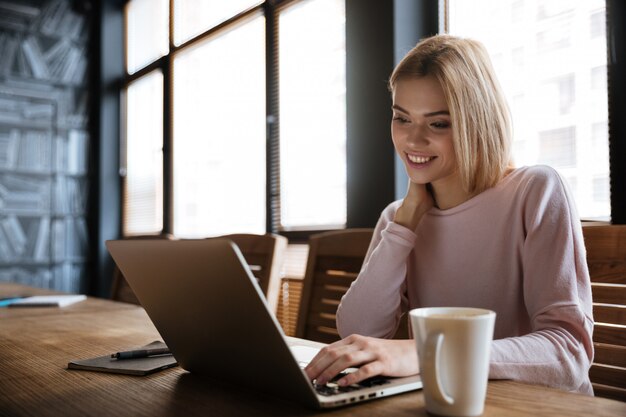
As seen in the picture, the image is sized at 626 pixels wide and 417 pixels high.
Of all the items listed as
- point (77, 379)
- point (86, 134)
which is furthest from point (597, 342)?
point (86, 134)

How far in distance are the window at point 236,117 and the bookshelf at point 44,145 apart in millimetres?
382

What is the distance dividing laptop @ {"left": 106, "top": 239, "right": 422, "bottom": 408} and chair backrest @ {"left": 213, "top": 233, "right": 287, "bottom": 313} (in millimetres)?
764

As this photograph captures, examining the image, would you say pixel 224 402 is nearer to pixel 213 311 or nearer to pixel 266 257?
pixel 213 311

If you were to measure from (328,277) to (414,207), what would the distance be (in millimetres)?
423

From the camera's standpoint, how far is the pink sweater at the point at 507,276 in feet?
2.99

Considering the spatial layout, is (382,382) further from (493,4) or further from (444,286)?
(493,4)

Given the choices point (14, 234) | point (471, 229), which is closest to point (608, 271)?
point (471, 229)

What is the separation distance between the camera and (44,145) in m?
4.59

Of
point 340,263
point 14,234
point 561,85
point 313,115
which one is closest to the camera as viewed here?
point 340,263

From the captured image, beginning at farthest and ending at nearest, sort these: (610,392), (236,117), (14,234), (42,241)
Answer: (42,241)
(14,234)
(236,117)
(610,392)

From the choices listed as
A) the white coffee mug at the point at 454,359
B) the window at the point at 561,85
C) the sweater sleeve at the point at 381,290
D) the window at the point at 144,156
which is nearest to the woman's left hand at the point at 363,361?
the white coffee mug at the point at 454,359

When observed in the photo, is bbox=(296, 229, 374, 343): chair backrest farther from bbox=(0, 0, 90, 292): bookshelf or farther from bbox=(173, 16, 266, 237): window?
bbox=(0, 0, 90, 292): bookshelf

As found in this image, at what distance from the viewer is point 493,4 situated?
2.20 meters

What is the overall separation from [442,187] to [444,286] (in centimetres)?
21
